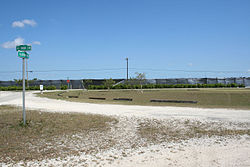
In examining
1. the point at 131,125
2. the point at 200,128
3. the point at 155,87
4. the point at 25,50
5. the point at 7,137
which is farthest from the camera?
the point at 155,87

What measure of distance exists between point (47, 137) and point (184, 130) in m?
4.26

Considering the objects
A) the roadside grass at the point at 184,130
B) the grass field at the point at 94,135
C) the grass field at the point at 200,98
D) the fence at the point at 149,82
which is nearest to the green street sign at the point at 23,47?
the grass field at the point at 94,135

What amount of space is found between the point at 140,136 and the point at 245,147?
274 centimetres

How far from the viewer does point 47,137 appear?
6.59 metres

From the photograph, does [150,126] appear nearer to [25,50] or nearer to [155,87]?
[25,50]

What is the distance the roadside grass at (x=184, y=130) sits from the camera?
670 centimetres

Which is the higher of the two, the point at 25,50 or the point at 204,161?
the point at 25,50

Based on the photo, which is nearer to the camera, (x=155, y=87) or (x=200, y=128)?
(x=200, y=128)

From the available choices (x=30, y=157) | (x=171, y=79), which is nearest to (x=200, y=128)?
(x=30, y=157)

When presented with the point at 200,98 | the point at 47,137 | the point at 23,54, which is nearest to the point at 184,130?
the point at 47,137

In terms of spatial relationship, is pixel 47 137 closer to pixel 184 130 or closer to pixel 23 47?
pixel 23 47

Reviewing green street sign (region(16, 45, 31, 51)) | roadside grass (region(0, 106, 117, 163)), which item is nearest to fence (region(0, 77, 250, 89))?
roadside grass (region(0, 106, 117, 163))

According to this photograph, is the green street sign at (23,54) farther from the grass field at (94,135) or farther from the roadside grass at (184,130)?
the roadside grass at (184,130)

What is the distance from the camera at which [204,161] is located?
4.67 metres
